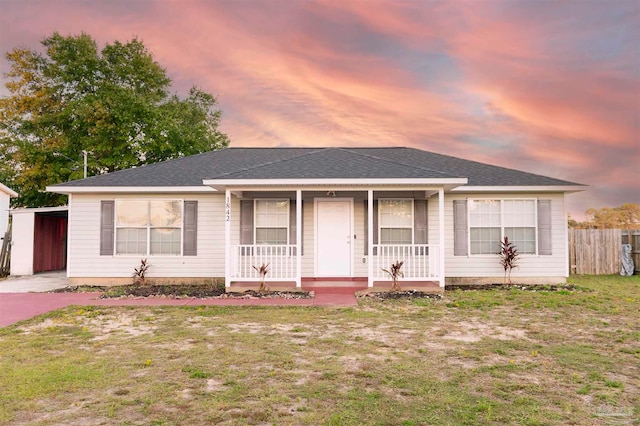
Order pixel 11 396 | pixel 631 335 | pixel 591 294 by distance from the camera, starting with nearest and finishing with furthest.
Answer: pixel 11 396 → pixel 631 335 → pixel 591 294

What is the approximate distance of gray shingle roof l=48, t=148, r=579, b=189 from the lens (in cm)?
1039

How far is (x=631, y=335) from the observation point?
6477 mm

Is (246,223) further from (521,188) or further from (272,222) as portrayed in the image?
(521,188)

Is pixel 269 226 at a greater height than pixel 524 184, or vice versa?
pixel 524 184

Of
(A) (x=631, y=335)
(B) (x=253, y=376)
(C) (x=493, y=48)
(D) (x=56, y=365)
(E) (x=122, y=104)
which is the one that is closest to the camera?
(B) (x=253, y=376)

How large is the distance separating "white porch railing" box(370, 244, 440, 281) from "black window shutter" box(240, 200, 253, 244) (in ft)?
11.6

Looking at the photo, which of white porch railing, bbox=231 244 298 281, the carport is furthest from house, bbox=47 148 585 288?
the carport

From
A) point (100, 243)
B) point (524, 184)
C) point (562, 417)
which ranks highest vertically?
point (524, 184)

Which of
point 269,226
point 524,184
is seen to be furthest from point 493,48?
point 269,226

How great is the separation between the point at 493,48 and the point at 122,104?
19771mm

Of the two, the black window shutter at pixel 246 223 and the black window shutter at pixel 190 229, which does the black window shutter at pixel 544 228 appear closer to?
the black window shutter at pixel 246 223

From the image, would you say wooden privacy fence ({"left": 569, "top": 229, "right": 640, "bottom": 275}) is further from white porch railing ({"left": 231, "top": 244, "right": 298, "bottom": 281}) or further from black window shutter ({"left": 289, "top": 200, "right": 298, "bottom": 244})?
white porch railing ({"left": 231, "top": 244, "right": 298, "bottom": 281})

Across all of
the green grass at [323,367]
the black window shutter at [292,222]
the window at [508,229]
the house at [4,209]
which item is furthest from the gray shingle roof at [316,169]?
the house at [4,209]

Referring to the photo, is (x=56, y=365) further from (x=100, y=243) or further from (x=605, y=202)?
(x=605, y=202)
